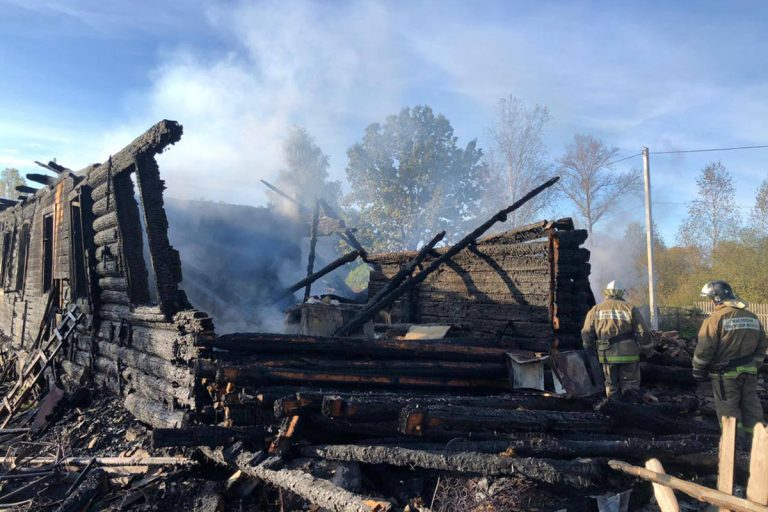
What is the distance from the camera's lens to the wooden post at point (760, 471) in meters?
2.69

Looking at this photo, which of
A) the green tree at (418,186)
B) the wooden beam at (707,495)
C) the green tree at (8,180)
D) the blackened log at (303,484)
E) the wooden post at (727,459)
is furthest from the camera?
the green tree at (8,180)

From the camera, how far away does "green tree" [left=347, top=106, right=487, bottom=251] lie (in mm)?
29281

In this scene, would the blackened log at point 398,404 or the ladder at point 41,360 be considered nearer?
the blackened log at point 398,404

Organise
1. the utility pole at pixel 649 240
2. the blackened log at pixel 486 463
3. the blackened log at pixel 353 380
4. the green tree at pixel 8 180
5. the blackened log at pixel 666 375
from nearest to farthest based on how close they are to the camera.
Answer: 1. the blackened log at pixel 486 463
2. the blackened log at pixel 353 380
3. the blackened log at pixel 666 375
4. the utility pole at pixel 649 240
5. the green tree at pixel 8 180

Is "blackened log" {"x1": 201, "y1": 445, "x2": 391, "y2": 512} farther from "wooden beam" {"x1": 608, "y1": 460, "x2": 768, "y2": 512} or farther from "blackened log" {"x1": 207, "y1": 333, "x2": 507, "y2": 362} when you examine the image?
"wooden beam" {"x1": 608, "y1": 460, "x2": 768, "y2": 512}

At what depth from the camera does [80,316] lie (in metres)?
8.54

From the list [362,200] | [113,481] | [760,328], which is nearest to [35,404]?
[113,481]

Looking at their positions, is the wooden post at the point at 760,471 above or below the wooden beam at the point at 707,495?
above

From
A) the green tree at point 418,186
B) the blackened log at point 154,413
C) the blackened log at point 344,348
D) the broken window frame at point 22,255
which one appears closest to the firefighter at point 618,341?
the blackened log at point 344,348

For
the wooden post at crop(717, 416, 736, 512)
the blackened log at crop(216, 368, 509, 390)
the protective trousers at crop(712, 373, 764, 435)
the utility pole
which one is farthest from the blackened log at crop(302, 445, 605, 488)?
the utility pole

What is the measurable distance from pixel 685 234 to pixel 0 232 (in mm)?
34633

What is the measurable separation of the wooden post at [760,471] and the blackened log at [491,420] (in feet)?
5.81

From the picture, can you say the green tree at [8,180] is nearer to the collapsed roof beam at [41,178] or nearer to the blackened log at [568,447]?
the collapsed roof beam at [41,178]

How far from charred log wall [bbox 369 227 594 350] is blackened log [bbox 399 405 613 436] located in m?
2.17
